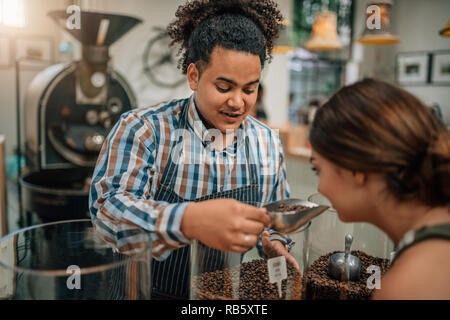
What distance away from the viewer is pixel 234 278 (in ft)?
2.58

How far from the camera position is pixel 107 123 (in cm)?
319

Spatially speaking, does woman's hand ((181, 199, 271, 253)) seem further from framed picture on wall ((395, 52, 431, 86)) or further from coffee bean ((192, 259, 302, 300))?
framed picture on wall ((395, 52, 431, 86))

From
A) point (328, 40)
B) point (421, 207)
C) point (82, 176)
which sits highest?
point (328, 40)

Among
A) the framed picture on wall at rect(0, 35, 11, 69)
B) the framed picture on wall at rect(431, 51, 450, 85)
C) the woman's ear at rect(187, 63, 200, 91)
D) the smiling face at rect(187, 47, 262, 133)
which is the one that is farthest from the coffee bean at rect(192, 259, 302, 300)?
the framed picture on wall at rect(431, 51, 450, 85)

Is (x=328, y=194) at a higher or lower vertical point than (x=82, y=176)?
higher

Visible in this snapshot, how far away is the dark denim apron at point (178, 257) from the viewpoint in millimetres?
822

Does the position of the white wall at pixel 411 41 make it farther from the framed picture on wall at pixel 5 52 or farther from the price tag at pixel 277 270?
the price tag at pixel 277 270

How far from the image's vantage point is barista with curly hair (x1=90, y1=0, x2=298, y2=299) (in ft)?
2.44

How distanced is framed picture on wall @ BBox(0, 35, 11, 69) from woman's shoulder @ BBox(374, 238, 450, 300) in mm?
5391

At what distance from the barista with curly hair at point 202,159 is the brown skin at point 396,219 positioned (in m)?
0.17

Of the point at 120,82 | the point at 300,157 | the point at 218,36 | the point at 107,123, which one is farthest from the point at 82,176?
the point at 218,36

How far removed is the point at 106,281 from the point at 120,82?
9.18 ft

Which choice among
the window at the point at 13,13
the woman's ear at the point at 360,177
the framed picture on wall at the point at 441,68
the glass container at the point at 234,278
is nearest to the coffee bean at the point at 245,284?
the glass container at the point at 234,278
